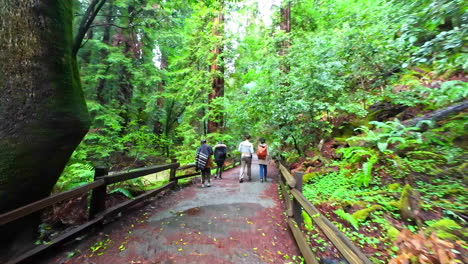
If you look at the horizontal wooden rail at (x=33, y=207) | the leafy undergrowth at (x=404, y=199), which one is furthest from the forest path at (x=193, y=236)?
the leafy undergrowth at (x=404, y=199)

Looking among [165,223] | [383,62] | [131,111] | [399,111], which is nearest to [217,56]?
[131,111]

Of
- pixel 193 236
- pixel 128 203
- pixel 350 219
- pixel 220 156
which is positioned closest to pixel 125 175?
pixel 128 203

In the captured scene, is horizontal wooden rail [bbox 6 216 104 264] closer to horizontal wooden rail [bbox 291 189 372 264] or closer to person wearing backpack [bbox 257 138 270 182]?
horizontal wooden rail [bbox 291 189 372 264]

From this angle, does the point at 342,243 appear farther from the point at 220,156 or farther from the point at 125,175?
the point at 220,156

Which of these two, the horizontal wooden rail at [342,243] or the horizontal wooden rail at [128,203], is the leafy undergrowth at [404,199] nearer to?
the horizontal wooden rail at [342,243]

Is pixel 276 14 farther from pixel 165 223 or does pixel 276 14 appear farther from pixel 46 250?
pixel 46 250

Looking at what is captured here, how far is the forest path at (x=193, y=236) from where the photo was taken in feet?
9.94

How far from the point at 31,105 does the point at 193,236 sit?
311cm

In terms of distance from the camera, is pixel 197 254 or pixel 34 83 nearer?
pixel 34 83

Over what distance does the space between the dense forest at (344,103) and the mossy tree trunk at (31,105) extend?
0.83m

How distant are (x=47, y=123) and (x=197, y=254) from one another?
280 cm

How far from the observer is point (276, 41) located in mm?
10461

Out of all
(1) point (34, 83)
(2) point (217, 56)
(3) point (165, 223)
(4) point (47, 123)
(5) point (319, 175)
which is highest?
(2) point (217, 56)

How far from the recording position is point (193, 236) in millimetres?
3670
